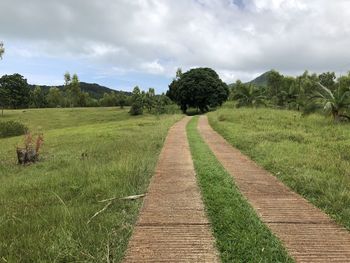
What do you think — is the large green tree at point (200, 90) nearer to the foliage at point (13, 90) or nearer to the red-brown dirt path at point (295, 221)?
the foliage at point (13, 90)

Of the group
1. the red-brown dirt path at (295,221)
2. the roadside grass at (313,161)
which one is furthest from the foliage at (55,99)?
the red-brown dirt path at (295,221)

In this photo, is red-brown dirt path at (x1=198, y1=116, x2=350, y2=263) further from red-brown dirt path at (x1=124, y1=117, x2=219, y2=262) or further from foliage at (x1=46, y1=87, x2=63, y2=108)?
foliage at (x1=46, y1=87, x2=63, y2=108)

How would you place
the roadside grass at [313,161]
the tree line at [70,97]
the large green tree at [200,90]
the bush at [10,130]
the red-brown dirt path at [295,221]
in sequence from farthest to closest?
the tree line at [70,97] < the large green tree at [200,90] < the bush at [10,130] < the roadside grass at [313,161] < the red-brown dirt path at [295,221]

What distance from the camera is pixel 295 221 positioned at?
19.8 ft

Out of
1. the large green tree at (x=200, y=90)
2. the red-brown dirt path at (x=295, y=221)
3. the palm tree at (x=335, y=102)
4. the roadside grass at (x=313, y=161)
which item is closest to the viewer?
the red-brown dirt path at (x=295, y=221)

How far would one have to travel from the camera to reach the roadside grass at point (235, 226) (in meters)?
4.82

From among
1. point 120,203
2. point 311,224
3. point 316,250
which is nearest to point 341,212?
point 311,224

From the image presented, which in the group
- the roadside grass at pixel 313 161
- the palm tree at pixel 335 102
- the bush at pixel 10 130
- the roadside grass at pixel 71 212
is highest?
the palm tree at pixel 335 102

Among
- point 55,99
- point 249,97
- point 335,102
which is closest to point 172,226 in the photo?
point 335,102

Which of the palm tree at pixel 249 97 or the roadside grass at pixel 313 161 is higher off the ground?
the palm tree at pixel 249 97

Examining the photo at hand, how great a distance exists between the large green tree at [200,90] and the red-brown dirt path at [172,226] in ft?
167

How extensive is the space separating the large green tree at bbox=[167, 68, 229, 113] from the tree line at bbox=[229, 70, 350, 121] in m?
4.34

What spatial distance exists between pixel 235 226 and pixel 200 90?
178 ft

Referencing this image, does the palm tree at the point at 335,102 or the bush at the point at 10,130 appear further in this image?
the bush at the point at 10,130
